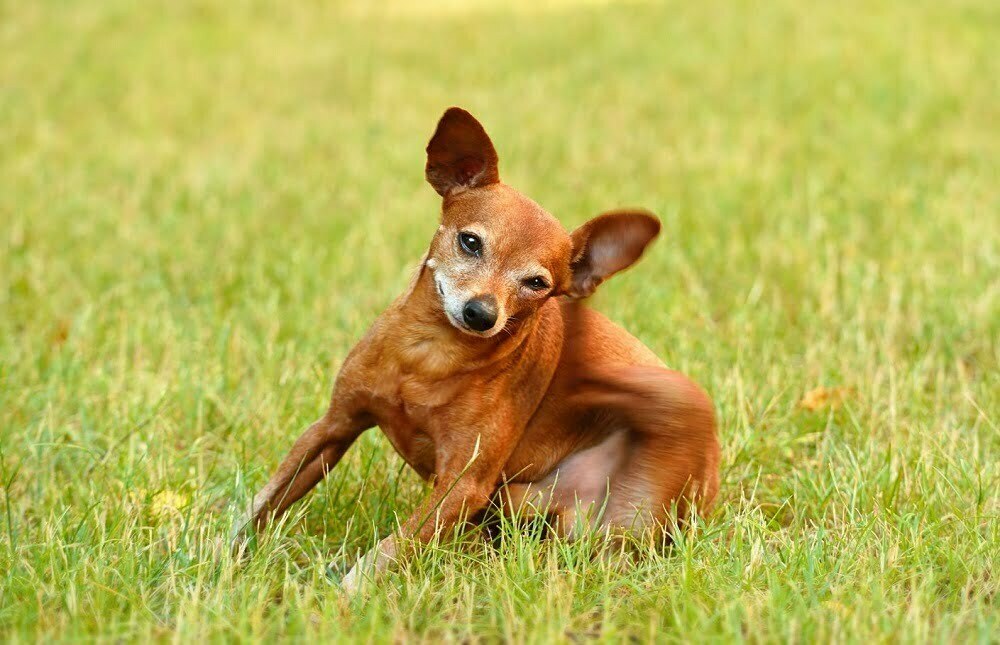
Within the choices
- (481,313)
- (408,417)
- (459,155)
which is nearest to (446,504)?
(408,417)

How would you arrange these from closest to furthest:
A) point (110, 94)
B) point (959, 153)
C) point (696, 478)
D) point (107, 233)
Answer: point (696, 478), point (107, 233), point (959, 153), point (110, 94)

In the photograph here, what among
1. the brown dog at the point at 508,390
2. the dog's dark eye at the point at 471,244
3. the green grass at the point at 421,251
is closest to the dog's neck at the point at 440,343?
the brown dog at the point at 508,390

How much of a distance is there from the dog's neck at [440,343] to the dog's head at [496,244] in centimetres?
5

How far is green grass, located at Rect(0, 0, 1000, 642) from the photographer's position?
2.89 metres

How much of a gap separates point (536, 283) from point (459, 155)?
1.32 ft

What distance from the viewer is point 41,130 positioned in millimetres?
8344

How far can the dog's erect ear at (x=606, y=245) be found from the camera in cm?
310

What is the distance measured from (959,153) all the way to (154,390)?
18.4 ft

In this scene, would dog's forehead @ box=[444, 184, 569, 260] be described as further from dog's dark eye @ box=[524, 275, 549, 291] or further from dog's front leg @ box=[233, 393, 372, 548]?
dog's front leg @ box=[233, 393, 372, 548]

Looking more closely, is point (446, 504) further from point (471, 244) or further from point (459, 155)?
point (459, 155)

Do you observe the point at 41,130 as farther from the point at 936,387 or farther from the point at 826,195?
the point at 936,387

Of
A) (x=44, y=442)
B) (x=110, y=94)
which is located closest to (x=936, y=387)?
(x=44, y=442)

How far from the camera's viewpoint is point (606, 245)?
10.4 feet

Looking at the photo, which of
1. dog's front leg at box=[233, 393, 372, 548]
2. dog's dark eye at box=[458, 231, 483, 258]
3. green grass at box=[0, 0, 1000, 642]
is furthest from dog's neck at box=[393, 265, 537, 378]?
green grass at box=[0, 0, 1000, 642]
